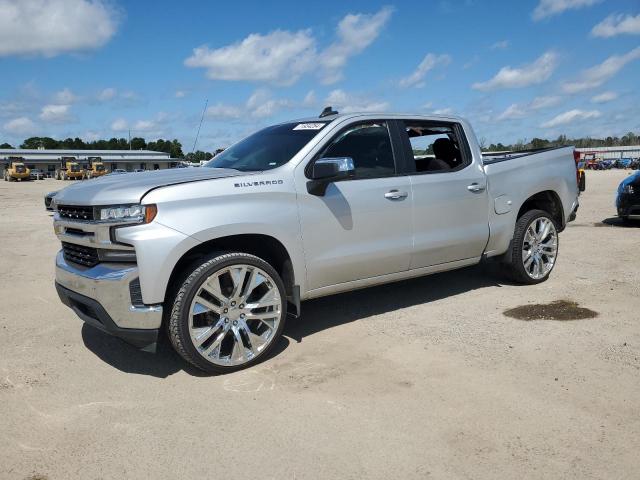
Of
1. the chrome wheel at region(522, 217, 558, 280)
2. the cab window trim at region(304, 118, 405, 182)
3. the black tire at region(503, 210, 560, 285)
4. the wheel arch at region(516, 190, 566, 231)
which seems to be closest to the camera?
the cab window trim at region(304, 118, 405, 182)

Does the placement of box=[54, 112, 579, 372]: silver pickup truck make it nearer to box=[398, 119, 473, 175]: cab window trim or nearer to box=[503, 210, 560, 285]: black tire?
box=[398, 119, 473, 175]: cab window trim

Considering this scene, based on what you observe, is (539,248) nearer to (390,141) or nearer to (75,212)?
(390,141)

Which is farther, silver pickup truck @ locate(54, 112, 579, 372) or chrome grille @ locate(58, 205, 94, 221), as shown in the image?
chrome grille @ locate(58, 205, 94, 221)

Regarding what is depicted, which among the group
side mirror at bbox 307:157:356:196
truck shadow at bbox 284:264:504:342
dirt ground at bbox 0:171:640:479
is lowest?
dirt ground at bbox 0:171:640:479

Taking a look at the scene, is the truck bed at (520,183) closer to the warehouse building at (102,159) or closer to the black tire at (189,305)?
Answer: the black tire at (189,305)

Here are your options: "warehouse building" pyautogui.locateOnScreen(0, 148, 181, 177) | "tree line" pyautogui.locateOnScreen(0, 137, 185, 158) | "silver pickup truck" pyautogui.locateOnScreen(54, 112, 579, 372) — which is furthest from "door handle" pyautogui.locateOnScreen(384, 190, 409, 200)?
"tree line" pyautogui.locateOnScreen(0, 137, 185, 158)

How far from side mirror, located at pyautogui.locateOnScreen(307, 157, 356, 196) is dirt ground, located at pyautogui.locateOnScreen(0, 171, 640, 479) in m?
1.30

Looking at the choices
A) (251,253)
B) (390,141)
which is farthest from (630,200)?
(251,253)

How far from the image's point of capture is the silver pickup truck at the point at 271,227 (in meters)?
3.61

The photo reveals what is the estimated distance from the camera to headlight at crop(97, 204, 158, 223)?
3562mm

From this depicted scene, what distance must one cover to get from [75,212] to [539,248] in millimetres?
4873

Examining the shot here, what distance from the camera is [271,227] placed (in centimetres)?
404

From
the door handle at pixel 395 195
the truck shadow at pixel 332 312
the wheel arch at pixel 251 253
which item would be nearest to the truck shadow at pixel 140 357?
the truck shadow at pixel 332 312

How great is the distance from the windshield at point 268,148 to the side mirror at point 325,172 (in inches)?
13.3
